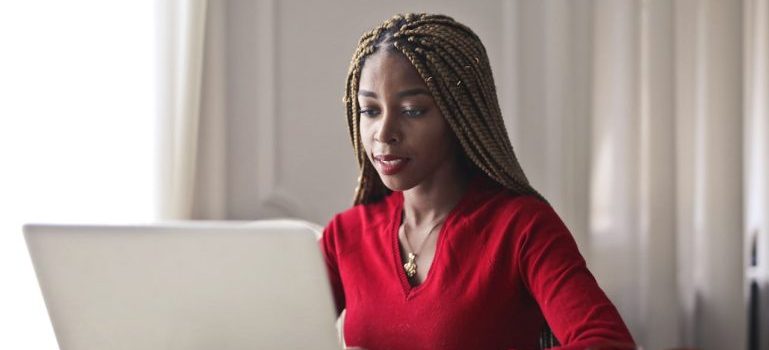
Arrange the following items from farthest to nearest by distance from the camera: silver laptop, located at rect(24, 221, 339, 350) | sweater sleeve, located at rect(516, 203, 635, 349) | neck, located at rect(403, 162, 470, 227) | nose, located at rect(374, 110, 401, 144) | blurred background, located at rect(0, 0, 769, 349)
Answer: blurred background, located at rect(0, 0, 769, 349)
neck, located at rect(403, 162, 470, 227)
nose, located at rect(374, 110, 401, 144)
sweater sleeve, located at rect(516, 203, 635, 349)
silver laptop, located at rect(24, 221, 339, 350)

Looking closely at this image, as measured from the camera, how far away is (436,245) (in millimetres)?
1486

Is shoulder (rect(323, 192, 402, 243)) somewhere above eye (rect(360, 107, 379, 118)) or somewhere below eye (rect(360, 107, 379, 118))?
below

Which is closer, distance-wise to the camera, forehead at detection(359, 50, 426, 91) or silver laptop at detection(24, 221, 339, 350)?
silver laptop at detection(24, 221, 339, 350)

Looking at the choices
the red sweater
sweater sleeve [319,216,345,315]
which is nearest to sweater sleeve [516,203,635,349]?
the red sweater

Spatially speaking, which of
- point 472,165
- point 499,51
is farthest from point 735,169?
point 472,165

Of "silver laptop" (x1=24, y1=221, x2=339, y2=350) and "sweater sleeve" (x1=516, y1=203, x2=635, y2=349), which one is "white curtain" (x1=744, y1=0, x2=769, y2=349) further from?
"silver laptop" (x1=24, y1=221, x2=339, y2=350)

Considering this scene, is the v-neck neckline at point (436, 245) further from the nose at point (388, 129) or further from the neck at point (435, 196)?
the nose at point (388, 129)

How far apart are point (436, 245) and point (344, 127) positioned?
100 cm

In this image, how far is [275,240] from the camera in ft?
3.26

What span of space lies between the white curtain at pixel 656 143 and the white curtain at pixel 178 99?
758mm

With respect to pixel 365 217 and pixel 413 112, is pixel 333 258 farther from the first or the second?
pixel 413 112

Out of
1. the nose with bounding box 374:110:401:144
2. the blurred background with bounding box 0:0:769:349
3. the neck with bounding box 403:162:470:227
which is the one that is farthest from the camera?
the blurred background with bounding box 0:0:769:349

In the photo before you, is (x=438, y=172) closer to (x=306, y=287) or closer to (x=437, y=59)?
(x=437, y=59)

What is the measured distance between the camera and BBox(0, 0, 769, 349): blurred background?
6.80 feet
